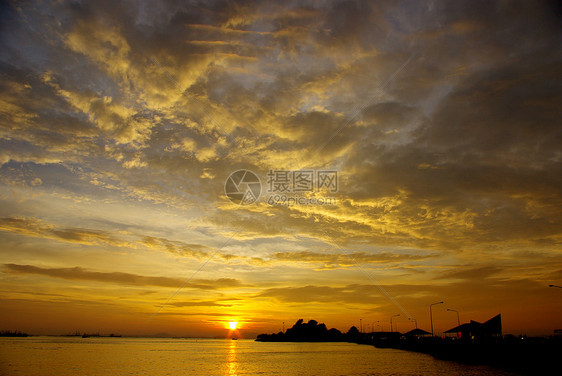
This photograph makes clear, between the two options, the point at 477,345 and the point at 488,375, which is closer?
the point at 488,375

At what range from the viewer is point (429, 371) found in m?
59.2

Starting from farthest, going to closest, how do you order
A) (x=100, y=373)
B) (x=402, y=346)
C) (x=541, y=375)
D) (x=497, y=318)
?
1. (x=402, y=346)
2. (x=497, y=318)
3. (x=100, y=373)
4. (x=541, y=375)

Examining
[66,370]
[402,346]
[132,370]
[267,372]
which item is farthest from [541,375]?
[402,346]

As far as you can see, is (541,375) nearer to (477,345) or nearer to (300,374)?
(477,345)

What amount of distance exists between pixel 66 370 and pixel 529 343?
81187mm

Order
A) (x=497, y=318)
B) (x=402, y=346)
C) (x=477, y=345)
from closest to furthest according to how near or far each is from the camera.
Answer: (x=477, y=345)
(x=497, y=318)
(x=402, y=346)

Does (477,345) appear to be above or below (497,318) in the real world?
below

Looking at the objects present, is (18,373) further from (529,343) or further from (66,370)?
(529,343)

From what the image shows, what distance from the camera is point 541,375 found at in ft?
165

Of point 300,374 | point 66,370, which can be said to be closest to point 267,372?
point 300,374

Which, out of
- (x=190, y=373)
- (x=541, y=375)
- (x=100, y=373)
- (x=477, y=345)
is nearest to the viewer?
(x=541, y=375)

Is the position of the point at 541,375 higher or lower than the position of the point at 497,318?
lower

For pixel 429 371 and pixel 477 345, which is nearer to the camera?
pixel 429 371

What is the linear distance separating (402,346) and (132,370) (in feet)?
344
